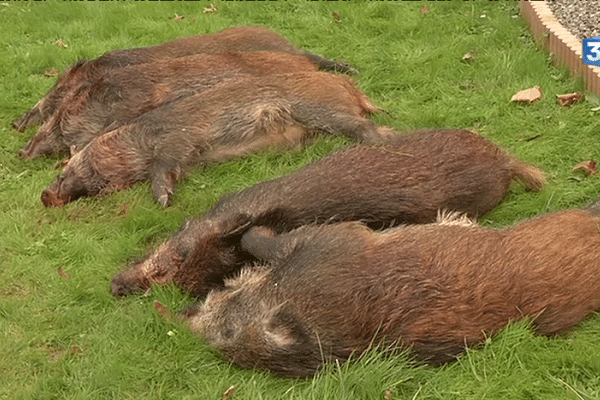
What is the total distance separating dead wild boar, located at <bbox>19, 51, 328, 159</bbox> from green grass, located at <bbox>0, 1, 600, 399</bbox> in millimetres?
334

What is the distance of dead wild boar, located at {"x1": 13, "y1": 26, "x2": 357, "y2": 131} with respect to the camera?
7348mm

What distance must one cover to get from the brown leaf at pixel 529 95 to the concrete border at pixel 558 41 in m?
0.41

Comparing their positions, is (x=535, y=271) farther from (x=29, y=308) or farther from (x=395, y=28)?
(x=395, y=28)

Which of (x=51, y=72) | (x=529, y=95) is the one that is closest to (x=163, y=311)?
(x=529, y=95)

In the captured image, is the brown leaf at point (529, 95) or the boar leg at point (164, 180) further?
the brown leaf at point (529, 95)

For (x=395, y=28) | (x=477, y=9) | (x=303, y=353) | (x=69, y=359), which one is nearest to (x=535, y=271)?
(x=303, y=353)

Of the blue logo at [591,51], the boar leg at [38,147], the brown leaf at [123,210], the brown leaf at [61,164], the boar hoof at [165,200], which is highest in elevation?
the blue logo at [591,51]

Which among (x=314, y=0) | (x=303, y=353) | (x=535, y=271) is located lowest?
(x=314, y=0)

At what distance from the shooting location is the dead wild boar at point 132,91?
22.4 ft

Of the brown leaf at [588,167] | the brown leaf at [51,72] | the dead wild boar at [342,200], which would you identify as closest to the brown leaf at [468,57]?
the brown leaf at [588,167]

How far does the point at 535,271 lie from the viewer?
377cm

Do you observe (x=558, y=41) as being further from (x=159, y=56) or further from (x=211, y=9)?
(x=211, y=9)

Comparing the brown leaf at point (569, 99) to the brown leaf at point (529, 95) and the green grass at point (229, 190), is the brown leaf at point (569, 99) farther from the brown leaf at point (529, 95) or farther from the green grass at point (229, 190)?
the brown leaf at point (529, 95)

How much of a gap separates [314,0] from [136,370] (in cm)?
660
